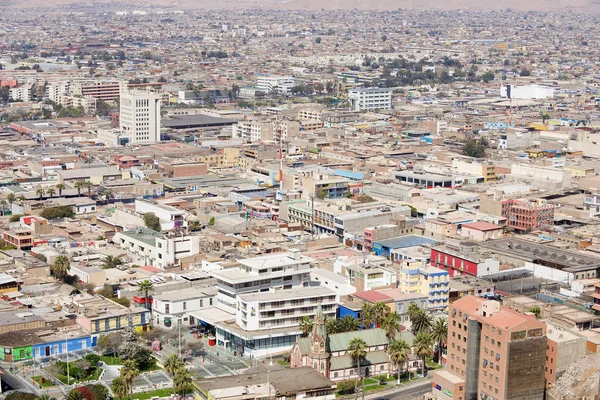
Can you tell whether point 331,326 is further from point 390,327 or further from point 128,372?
point 128,372

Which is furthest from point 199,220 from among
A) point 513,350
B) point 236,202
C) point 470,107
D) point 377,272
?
point 470,107

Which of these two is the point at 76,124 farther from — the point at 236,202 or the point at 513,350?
the point at 513,350

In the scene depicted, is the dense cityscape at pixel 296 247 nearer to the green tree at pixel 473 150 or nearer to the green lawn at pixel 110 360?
the green lawn at pixel 110 360

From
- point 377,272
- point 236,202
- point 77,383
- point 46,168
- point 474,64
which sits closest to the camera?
point 77,383

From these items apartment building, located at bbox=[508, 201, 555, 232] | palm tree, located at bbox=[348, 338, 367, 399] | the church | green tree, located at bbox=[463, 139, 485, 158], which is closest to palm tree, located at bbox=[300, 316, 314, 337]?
the church

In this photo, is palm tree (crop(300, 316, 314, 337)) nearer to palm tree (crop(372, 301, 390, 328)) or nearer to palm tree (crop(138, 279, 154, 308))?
palm tree (crop(372, 301, 390, 328))

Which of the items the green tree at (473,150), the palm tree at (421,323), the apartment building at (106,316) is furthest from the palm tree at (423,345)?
the green tree at (473,150)
